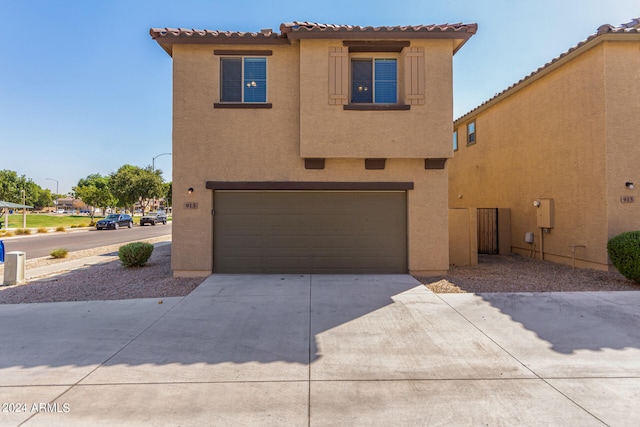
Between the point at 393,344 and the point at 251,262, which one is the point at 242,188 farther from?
the point at 393,344

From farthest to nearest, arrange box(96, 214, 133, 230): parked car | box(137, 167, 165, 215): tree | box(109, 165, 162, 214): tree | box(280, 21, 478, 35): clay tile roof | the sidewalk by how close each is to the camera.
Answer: box(137, 167, 165, 215): tree < box(109, 165, 162, 214): tree < box(96, 214, 133, 230): parked car < the sidewalk < box(280, 21, 478, 35): clay tile roof

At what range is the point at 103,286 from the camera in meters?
8.34

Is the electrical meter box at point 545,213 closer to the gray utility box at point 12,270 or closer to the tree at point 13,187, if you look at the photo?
the gray utility box at point 12,270

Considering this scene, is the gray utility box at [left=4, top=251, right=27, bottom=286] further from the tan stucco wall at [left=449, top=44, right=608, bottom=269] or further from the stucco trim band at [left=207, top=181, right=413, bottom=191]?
the tan stucco wall at [left=449, top=44, right=608, bottom=269]

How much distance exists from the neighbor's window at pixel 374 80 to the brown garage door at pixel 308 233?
2.69 metres

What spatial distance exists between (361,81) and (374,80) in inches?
14.4

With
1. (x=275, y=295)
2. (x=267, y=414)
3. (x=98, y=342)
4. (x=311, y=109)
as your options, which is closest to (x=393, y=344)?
(x=267, y=414)

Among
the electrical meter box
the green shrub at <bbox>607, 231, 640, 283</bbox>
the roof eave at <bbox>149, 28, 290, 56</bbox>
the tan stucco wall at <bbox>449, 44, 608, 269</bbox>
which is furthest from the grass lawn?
the green shrub at <bbox>607, 231, 640, 283</bbox>

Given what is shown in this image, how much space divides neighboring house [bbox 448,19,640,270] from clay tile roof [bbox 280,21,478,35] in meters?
4.15

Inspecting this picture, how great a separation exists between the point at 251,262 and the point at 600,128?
34.9ft

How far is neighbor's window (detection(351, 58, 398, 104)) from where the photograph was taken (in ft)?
29.9

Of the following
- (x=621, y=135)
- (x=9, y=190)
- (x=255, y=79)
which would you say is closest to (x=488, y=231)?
(x=621, y=135)

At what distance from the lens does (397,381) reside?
3805mm

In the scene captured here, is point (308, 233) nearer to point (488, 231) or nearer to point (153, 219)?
point (488, 231)
